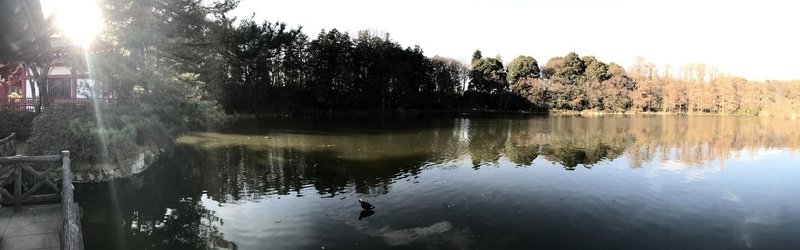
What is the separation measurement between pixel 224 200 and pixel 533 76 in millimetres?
63202

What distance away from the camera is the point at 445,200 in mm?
11750

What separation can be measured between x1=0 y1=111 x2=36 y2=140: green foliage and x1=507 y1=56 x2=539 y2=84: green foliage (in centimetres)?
5997

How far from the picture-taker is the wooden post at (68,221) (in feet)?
16.1

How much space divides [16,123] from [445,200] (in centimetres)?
1720

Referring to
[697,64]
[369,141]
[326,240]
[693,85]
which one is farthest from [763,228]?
[697,64]

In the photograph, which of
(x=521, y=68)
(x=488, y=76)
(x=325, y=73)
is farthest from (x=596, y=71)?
(x=325, y=73)

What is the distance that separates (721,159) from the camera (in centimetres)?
1980

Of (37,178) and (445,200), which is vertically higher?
(37,178)

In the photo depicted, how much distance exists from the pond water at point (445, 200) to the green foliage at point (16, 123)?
5.04 metres

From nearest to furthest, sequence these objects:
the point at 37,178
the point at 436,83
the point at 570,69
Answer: the point at 37,178 < the point at 436,83 < the point at 570,69

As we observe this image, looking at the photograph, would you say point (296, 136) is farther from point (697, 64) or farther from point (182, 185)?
point (697, 64)

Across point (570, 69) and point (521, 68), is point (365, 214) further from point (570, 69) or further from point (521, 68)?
point (570, 69)

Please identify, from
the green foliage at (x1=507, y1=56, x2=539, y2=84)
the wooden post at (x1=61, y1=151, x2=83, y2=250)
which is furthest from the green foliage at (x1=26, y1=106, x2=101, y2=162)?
the green foliage at (x1=507, y1=56, x2=539, y2=84)

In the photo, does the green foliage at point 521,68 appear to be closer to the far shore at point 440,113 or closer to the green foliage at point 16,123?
the far shore at point 440,113
